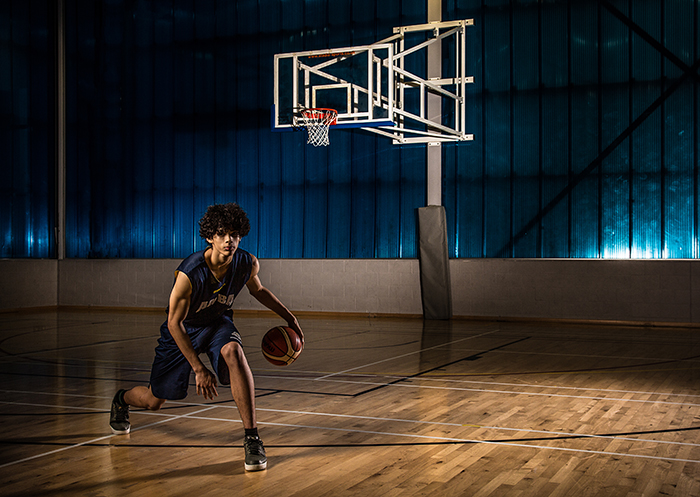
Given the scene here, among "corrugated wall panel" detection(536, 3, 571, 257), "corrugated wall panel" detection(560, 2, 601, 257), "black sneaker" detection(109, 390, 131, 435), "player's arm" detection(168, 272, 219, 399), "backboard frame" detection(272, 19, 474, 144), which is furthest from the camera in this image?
"corrugated wall panel" detection(536, 3, 571, 257)

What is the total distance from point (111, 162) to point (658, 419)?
1504cm

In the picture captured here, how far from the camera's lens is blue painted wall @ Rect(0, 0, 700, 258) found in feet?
45.1

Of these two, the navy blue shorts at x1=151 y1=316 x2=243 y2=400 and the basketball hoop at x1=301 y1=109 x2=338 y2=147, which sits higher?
the basketball hoop at x1=301 y1=109 x2=338 y2=147

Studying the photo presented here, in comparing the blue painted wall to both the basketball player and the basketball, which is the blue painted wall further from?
the basketball player

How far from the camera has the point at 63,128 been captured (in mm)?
18234

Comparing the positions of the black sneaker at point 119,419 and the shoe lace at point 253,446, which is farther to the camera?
the black sneaker at point 119,419

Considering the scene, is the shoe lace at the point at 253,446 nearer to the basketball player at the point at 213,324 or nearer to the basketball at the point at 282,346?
the basketball player at the point at 213,324

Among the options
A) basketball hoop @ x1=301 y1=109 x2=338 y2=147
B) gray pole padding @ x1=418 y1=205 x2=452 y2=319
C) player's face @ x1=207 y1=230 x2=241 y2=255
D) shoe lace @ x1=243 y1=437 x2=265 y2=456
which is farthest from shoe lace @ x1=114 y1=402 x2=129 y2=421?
gray pole padding @ x1=418 y1=205 x2=452 y2=319

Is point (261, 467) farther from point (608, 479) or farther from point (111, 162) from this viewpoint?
point (111, 162)

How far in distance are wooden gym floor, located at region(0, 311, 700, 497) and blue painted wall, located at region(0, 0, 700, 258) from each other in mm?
4680

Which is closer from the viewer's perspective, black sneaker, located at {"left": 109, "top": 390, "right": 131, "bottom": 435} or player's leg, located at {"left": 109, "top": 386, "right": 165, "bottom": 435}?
player's leg, located at {"left": 109, "top": 386, "right": 165, "bottom": 435}

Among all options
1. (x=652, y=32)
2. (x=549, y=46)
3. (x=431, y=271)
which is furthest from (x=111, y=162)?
(x=652, y=32)

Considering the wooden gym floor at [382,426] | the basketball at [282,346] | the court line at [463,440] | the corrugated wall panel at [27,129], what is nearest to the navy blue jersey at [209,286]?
the basketball at [282,346]

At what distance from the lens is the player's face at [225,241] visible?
4.18 meters
